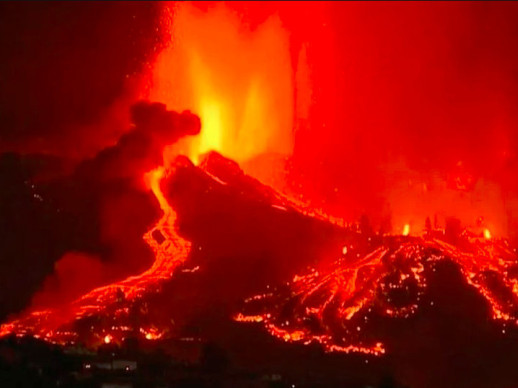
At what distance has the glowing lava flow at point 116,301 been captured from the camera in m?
27.0

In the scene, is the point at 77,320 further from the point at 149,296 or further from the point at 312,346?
the point at 312,346

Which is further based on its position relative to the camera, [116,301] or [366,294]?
[366,294]

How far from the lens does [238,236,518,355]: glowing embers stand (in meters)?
27.4

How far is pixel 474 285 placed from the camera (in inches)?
1171

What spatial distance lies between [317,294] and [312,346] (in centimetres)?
286

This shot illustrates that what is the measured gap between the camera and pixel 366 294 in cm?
2909

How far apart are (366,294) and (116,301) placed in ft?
15.4

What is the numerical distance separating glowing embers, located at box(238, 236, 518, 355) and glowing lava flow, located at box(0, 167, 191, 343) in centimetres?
219

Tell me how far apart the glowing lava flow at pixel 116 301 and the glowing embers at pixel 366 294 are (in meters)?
2.19

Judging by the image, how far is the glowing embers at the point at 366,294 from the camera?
27.4 m

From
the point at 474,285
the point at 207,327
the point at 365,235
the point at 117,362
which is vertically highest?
the point at 365,235

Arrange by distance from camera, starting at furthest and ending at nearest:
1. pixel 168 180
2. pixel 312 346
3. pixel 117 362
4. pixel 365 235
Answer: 1. pixel 168 180
2. pixel 365 235
3. pixel 312 346
4. pixel 117 362

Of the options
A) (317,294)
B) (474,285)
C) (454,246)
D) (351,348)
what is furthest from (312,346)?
(454,246)

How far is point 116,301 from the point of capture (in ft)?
93.4
